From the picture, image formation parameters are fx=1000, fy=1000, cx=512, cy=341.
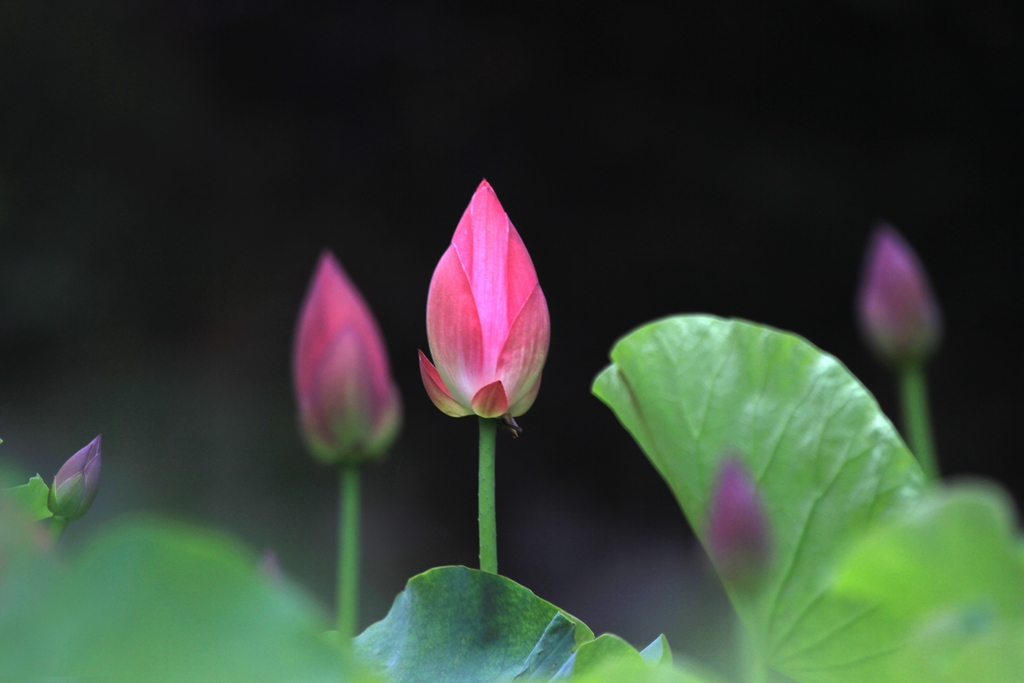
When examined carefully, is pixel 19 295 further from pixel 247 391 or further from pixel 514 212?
pixel 514 212

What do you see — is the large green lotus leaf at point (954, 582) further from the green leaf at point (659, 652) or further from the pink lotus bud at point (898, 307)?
the pink lotus bud at point (898, 307)

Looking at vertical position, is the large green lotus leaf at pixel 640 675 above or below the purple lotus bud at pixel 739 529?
below

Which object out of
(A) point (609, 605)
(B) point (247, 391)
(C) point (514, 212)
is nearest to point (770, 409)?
(A) point (609, 605)

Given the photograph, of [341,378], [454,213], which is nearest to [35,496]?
[341,378]

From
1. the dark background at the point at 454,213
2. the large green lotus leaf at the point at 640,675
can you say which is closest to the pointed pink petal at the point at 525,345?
the large green lotus leaf at the point at 640,675

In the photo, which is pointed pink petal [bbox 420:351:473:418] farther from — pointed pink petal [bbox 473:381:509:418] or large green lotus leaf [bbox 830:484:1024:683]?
large green lotus leaf [bbox 830:484:1024:683]

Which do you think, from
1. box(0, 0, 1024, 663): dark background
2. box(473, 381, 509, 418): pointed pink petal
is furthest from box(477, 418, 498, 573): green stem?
box(0, 0, 1024, 663): dark background

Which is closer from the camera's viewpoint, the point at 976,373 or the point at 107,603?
the point at 107,603
